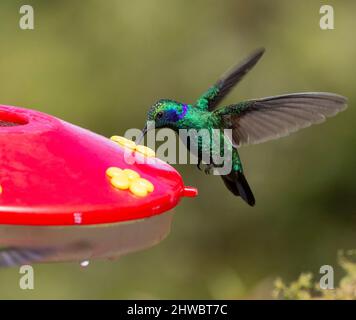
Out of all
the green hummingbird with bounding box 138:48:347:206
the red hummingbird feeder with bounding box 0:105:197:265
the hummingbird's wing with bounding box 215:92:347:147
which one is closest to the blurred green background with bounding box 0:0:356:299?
the green hummingbird with bounding box 138:48:347:206

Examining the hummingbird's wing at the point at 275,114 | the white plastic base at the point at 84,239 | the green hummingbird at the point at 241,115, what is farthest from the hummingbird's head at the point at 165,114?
the white plastic base at the point at 84,239

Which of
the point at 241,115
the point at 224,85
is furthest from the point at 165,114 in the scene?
the point at 224,85

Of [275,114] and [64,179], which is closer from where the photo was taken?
[64,179]

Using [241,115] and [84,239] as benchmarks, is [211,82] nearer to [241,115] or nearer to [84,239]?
[241,115]

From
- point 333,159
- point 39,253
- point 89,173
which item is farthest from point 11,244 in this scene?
point 333,159

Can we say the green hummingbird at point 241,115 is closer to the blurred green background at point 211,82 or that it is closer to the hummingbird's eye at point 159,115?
the hummingbird's eye at point 159,115

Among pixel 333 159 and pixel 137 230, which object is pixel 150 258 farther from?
pixel 137 230
